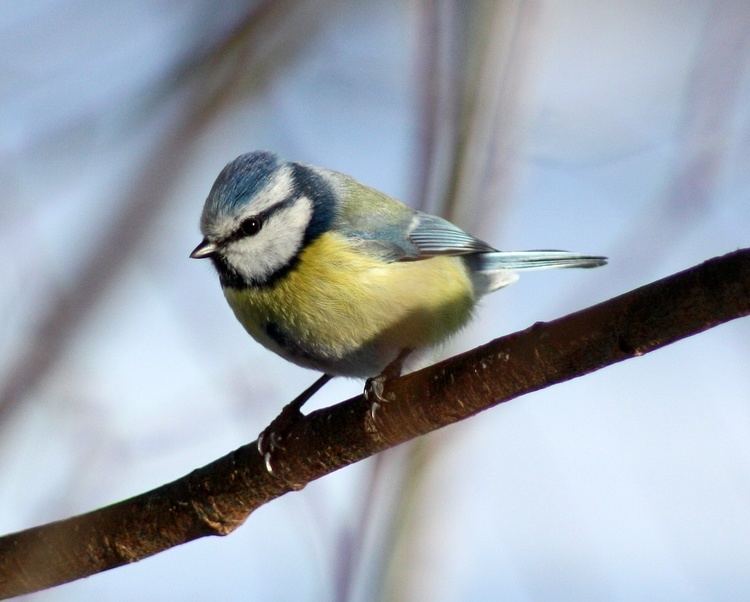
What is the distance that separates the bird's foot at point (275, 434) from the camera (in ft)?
6.71

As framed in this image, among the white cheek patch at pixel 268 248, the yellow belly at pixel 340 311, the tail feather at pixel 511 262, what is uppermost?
the white cheek patch at pixel 268 248

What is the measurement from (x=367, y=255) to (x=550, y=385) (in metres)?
1.07

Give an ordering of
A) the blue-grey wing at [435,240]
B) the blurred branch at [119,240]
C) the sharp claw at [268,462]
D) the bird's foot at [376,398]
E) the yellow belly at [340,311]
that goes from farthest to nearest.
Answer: the blue-grey wing at [435,240] < the yellow belly at [340,311] < the sharp claw at [268,462] < the bird's foot at [376,398] < the blurred branch at [119,240]

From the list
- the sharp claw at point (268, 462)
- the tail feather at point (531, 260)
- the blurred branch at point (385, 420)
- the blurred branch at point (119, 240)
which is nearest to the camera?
the blurred branch at point (119, 240)

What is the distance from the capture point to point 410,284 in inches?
105

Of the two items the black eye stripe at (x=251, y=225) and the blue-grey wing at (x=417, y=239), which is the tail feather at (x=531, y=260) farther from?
the black eye stripe at (x=251, y=225)

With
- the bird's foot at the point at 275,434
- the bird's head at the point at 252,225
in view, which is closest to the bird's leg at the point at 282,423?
the bird's foot at the point at 275,434

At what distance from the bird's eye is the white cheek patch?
1 cm

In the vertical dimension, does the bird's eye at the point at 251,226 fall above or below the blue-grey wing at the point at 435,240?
above

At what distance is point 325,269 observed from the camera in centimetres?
255

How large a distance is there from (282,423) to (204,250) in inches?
22.6

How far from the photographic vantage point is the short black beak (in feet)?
8.61

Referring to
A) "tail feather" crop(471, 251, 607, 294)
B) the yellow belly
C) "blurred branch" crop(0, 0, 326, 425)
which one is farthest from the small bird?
"blurred branch" crop(0, 0, 326, 425)

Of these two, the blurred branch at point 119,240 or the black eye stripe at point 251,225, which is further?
the black eye stripe at point 251,225
